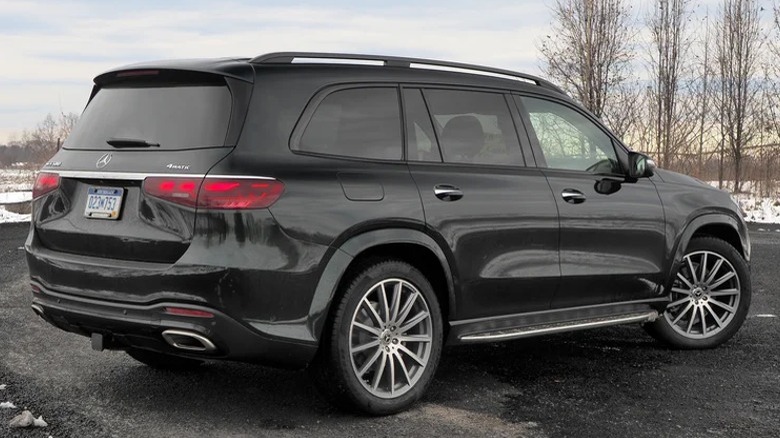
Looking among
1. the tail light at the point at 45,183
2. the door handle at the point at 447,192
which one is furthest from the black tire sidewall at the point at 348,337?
the tail light at the point at 45,183

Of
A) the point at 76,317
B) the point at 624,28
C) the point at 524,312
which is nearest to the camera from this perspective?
the point at 76,317

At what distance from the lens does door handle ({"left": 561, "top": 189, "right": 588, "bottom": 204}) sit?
537 cm

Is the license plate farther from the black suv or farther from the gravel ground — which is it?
the gravel ground

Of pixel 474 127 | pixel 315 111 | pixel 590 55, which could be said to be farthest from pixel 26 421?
pixel 590 55

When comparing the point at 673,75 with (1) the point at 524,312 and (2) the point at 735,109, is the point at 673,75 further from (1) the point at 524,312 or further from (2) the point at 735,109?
(1) the point at 524,312

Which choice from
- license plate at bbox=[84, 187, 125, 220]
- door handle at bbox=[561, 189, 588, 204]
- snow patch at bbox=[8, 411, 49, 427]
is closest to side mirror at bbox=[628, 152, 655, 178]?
door handle at bbox=[561, 189, 588, 204]

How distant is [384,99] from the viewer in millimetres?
4770

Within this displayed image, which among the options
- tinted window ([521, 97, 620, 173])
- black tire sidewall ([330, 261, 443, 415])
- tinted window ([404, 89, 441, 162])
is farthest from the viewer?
tinted window ([521, 97, 620, 173])

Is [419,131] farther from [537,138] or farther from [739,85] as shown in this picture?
[739,85]

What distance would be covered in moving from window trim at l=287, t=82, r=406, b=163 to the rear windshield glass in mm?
343

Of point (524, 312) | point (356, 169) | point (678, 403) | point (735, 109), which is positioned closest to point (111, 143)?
point (356, 169)

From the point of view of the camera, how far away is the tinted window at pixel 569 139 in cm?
549

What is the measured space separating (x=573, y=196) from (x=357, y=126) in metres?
1.57

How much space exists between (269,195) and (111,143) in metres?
1.00
